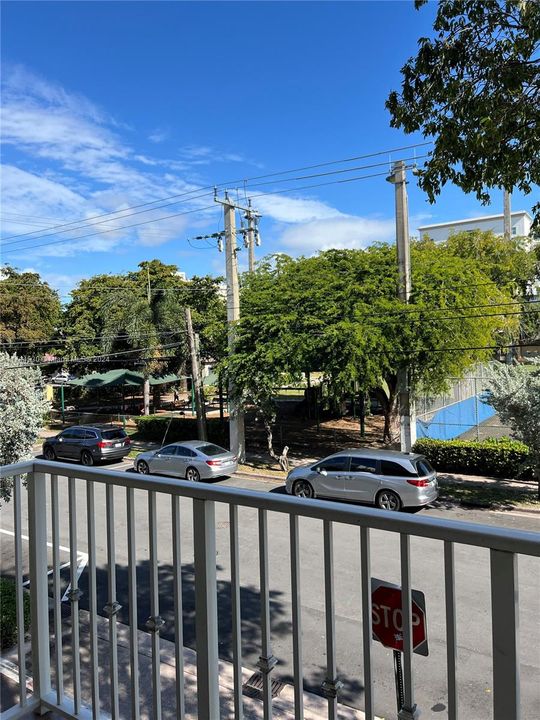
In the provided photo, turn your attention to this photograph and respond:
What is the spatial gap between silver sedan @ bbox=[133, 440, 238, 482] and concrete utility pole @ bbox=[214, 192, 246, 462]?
9.47ft

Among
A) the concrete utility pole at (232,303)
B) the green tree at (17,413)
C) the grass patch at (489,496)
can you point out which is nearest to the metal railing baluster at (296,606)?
the green tree at (17,413)

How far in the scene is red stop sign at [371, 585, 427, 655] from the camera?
4.95ft

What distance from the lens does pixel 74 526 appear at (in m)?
2.38

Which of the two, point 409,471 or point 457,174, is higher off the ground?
point 457,174

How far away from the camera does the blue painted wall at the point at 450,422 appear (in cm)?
2052

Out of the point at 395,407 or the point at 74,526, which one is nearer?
the point at 74,526

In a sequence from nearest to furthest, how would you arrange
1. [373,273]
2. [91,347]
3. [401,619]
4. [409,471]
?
[401,619] < [409,471] < [373,273] < [91,347]

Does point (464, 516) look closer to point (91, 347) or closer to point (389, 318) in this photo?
point (389, 318)

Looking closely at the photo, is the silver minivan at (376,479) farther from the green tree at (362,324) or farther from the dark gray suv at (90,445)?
the dark gray suv at (90,445)

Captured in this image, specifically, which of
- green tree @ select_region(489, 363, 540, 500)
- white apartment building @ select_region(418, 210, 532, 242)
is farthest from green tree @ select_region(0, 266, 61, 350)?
white apartment building @ select_region(418, 210, 532, 242)

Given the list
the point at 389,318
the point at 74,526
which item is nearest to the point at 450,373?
the point at 389,318

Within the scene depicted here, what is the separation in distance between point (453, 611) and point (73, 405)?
1579 inches

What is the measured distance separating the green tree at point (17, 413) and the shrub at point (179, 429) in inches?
585

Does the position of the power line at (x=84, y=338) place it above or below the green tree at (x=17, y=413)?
above
